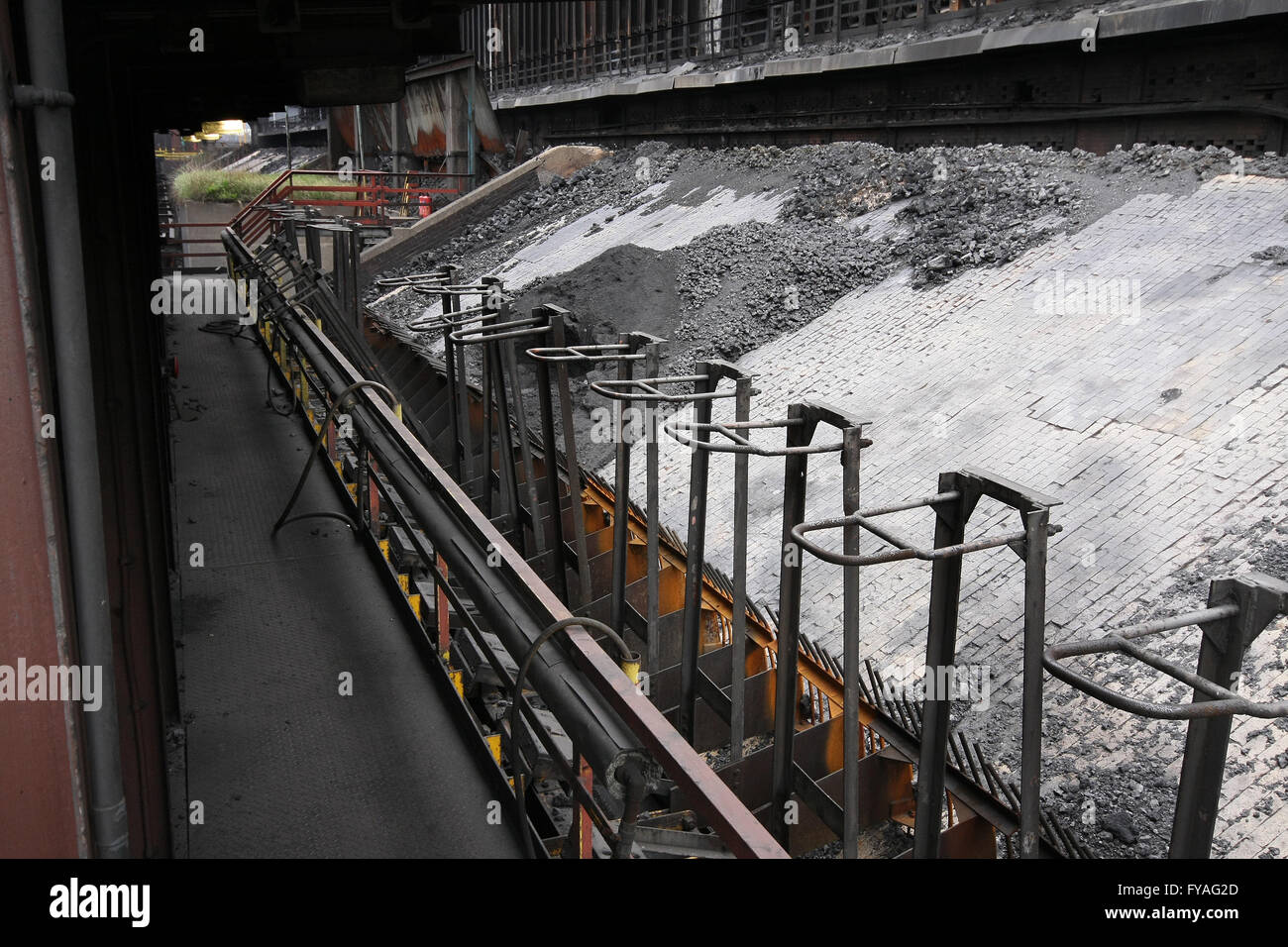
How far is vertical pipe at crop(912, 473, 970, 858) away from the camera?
12.1 feet

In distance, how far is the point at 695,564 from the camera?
226 inches

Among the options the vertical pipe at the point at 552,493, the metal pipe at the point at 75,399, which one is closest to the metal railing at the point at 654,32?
the vertical pipe at the point at 552,493

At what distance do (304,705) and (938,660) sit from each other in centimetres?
275

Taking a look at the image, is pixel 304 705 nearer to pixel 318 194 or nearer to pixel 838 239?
pixel 838 239

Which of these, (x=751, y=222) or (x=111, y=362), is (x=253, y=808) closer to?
(x=111, y=362)

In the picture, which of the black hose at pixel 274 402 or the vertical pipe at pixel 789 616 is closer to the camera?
the vertical pipe at pixel 789 616

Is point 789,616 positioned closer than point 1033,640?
No

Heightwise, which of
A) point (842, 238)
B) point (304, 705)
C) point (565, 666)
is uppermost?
point (842, 238)

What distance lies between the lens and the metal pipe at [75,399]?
7.57 feet

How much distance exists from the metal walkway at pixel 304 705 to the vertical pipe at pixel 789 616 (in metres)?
1.50

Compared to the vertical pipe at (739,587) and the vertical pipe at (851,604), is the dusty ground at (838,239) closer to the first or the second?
the vertical pipe at (739,587)

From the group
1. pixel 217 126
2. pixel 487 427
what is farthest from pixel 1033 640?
pixel 217 126

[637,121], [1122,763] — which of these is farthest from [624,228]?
[1122,763]

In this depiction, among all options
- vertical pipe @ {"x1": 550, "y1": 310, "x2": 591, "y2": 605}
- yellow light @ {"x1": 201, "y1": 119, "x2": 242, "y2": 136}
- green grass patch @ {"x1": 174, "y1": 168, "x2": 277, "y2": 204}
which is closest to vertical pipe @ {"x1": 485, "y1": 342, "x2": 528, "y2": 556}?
vertical pipe @ {"x1": 550, "y1": 310, "x2": 591, "y2": 605}
